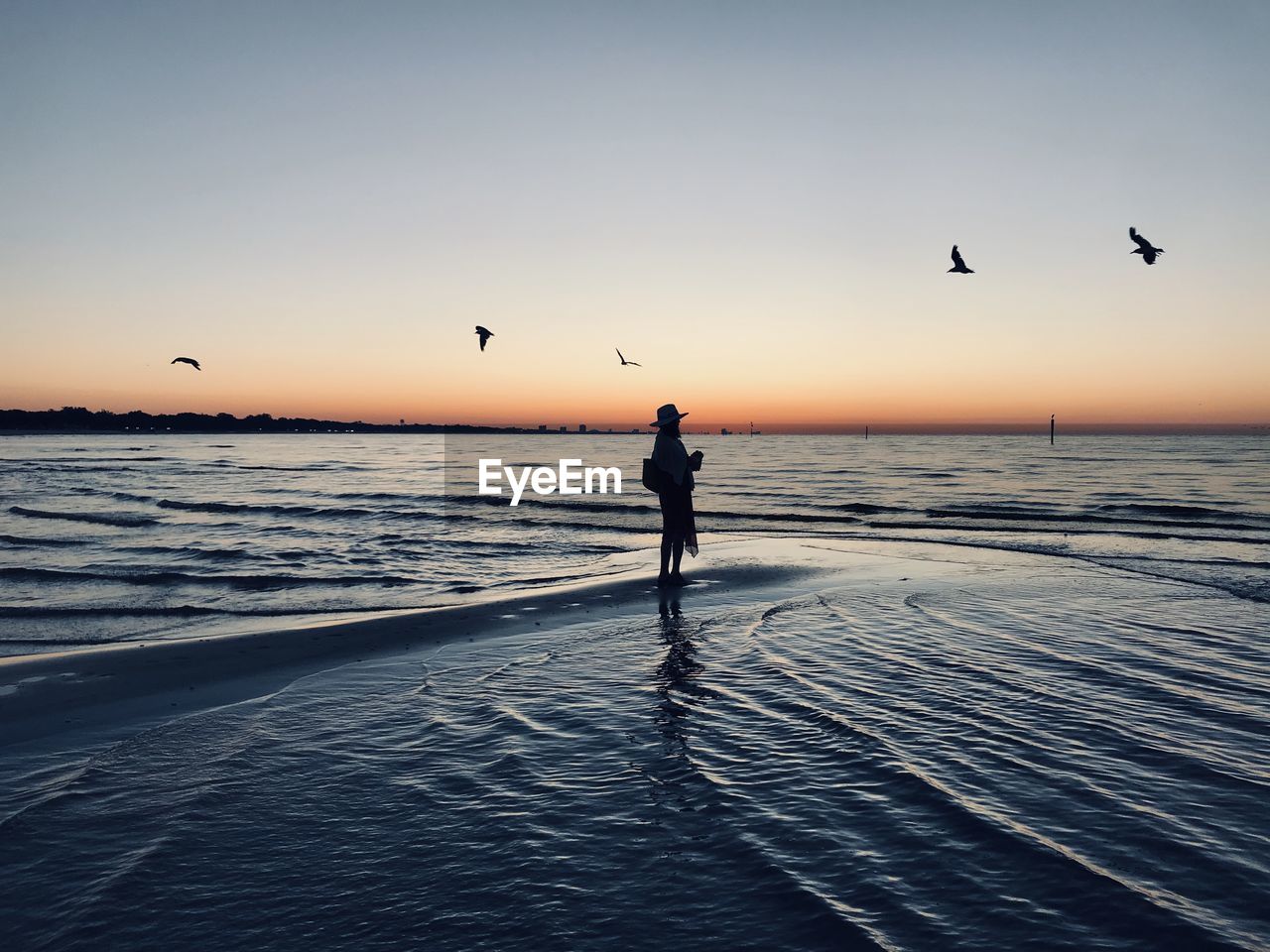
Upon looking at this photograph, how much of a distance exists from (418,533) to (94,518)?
37.5 ft

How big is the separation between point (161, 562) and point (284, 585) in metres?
4.37

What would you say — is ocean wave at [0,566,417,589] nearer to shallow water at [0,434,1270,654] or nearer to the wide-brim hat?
shallow water at [0,434,1270,654]

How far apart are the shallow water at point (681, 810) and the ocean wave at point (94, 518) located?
19.9 metres

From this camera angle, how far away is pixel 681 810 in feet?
15.5

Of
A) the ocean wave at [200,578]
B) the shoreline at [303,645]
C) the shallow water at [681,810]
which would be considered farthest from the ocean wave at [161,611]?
the shallow water at [681,810]

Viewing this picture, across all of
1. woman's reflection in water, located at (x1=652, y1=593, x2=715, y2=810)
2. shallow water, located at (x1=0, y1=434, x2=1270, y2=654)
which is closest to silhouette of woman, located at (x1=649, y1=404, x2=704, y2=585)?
woman's reflection in water, located at (x1=652, y1=593, x2=715, y2=810)

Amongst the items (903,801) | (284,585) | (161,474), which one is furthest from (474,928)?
(161,474)

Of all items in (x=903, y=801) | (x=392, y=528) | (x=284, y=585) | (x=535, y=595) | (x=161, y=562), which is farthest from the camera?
(x=392, y=528)

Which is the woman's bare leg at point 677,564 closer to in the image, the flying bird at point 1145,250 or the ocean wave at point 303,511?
the flying bird at point 1145,250

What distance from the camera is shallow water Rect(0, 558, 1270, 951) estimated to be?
3.60 meters

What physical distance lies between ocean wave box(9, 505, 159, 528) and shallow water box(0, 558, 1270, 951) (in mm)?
19894

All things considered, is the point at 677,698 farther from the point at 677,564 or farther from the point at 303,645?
the point at 677,564

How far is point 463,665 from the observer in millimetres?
8281

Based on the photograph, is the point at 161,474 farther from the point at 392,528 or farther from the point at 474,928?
the point at 474,928
